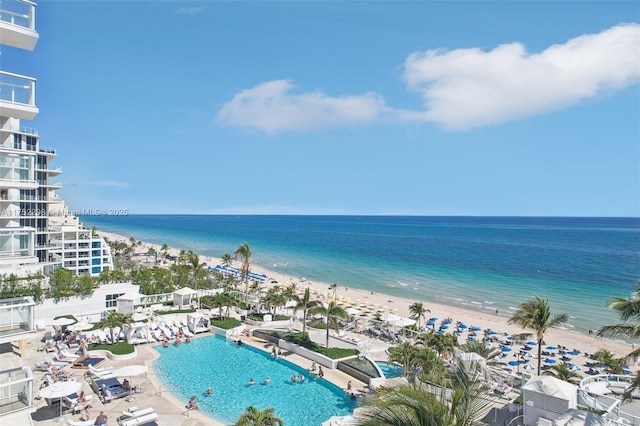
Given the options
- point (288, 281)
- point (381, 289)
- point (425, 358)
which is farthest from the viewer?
point (288, 281)

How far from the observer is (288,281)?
217 feet

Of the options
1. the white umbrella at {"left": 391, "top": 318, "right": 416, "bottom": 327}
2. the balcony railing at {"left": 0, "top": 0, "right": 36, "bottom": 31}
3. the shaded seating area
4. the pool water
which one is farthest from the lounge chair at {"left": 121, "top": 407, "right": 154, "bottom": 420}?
the white umbrella at {"left": 391, "top": 318, "right": 416, "bottom": 327}

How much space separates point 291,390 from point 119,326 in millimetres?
13658

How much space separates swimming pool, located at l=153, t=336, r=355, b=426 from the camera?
64.5 feet

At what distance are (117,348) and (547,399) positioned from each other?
2499 cm

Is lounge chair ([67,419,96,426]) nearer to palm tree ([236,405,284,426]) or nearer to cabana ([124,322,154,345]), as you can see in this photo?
palm tree ([236,405,284,426])

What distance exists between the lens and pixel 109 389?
20.4 meters

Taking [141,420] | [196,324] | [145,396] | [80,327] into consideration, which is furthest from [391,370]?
[80,327]

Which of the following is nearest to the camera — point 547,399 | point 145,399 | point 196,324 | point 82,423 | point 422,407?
point 422,407

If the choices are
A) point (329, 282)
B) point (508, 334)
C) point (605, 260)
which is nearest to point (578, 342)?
point (508, 334)

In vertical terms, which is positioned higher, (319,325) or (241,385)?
(319,325)

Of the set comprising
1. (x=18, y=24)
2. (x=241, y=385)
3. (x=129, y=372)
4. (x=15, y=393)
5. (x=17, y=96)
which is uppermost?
(x=18, y=24)

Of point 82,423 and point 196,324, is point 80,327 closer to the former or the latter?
point 196,324

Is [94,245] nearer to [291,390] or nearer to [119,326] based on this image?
[119,326]
